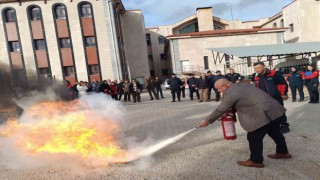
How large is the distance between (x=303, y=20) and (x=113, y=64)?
2619cm

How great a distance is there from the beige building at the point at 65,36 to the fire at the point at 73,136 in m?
24.2

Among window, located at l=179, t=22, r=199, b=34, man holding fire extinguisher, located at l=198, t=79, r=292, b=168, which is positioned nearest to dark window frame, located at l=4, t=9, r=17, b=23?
window, located at l=179, t=22, r=199, b=34

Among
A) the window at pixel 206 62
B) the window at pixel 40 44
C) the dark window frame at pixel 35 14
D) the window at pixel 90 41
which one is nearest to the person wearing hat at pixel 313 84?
the window at pixel 206 62

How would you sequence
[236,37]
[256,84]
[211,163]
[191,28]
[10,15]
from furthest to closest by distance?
[191,28] → [236,37] → [10,15] → [256,84] → [211,163]

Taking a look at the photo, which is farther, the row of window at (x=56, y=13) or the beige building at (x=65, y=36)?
the row of window at (x=56, y=13)

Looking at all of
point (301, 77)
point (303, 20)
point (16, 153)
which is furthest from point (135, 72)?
point (16, 153)

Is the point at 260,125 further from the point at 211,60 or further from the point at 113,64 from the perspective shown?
the point at 211,60

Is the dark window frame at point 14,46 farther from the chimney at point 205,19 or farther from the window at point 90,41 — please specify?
the chimney at point 205,19

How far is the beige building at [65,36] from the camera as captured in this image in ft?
95.0

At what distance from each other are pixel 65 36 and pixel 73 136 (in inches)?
1048

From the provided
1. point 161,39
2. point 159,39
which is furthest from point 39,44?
point 161,39

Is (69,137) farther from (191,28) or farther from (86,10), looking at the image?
(191,28)

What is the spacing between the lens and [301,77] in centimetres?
1135

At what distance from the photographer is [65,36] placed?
29.3m
